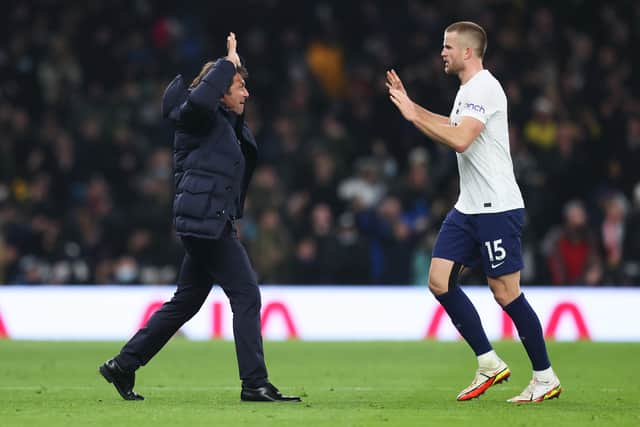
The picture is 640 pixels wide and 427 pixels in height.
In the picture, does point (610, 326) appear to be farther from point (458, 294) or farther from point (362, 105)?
point (458, 294)

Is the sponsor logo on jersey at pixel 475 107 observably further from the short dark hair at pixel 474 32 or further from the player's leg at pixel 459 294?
the player's leg at pixel 459 294

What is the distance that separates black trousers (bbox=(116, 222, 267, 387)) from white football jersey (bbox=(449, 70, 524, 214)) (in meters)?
1.46

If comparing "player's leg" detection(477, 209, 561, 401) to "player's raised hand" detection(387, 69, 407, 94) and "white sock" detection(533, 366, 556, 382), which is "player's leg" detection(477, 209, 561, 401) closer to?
"white sock" detection(533, 366, 556, 382)

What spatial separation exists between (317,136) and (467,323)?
1038 centimetres

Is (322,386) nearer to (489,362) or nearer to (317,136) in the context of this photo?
(489,362)

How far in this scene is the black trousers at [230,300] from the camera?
851 cm

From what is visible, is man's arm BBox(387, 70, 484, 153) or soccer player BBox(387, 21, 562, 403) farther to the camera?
soccer player BBox(387, 21, 562, 403)

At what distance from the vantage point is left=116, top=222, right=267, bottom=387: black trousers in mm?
8508

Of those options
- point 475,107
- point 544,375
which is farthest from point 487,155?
point 544,375

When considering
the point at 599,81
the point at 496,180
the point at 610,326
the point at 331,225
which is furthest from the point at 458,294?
the point at 599,81

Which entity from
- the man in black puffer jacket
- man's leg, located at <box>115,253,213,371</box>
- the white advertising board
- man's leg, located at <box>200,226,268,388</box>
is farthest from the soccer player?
the white advertising board

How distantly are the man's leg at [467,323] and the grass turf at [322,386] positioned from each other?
0.14 meters

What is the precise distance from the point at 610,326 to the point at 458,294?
7.10 m

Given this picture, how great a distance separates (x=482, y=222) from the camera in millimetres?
8648
